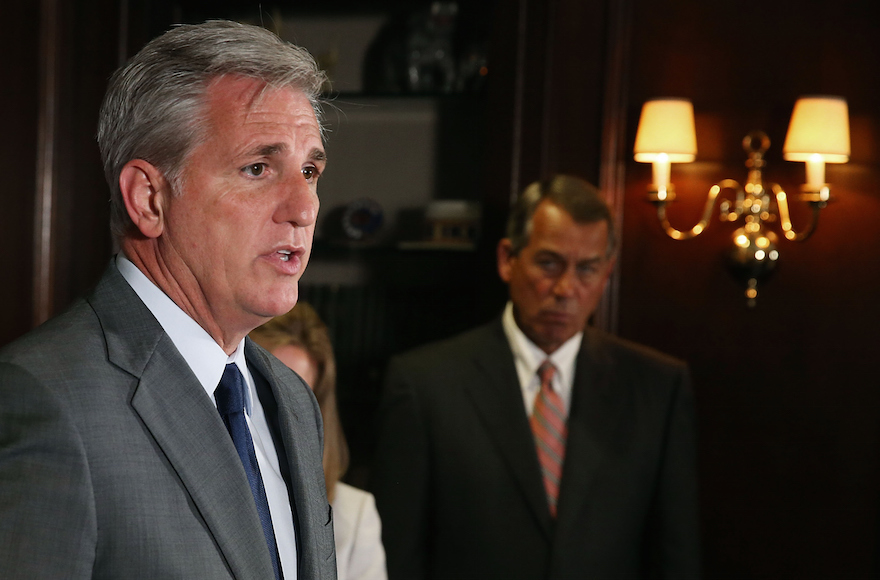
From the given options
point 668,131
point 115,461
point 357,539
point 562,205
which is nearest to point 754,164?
point 668,131

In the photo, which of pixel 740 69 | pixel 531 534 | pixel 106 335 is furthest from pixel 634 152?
pixel 106 335

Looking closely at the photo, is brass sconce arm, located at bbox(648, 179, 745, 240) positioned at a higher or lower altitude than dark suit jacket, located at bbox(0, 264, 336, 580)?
higher

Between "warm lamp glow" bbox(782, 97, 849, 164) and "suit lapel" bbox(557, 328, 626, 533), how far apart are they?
2.81 ft

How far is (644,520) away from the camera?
2346mm

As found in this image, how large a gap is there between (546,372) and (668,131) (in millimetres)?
865

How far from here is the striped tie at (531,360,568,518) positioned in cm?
233

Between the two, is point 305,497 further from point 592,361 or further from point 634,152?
point 634,152

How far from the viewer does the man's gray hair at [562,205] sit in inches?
96.7

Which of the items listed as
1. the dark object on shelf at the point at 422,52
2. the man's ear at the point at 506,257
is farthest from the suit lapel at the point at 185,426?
the dark object on shelf at the point at 422,52

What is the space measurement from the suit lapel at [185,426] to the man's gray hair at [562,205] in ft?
5.05

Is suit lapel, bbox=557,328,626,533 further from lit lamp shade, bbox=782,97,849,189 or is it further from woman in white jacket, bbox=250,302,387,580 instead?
lit lamp shade, bbox=782,97,849,189

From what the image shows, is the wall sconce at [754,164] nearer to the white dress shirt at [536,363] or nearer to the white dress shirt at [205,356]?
the white dress shirt at [536,363]

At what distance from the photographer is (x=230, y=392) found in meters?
1.13

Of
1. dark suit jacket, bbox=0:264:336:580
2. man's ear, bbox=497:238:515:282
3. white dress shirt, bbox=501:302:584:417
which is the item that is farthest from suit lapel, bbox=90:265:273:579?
man's ear, bbox=497:238:515:282
